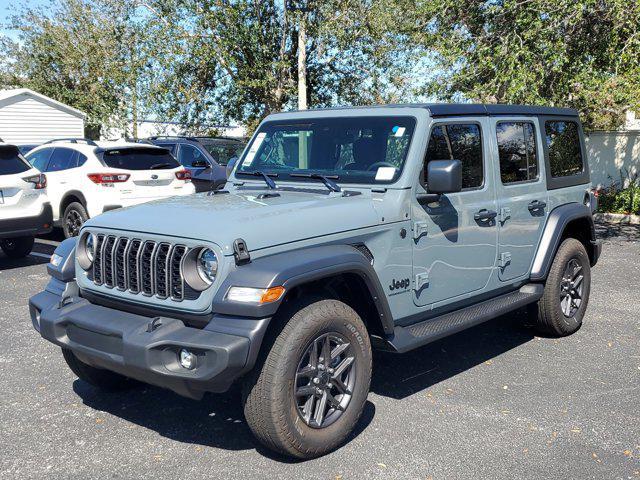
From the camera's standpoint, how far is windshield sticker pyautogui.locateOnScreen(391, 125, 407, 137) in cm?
471

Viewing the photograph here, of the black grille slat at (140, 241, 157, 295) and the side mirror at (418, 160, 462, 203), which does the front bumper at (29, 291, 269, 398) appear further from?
the side mirror at (418, 160, 462, 203)

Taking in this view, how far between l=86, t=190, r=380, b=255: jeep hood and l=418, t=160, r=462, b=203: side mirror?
0.42m

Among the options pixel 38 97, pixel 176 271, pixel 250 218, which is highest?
pixel 38 97

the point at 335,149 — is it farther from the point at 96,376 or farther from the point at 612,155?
the point at 612,155

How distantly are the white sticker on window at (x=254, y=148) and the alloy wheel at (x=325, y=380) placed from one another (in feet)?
6.54

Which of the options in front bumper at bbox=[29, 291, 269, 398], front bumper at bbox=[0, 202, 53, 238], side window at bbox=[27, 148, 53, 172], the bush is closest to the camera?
front bumper at bbox=[29, 291, 269, 398]

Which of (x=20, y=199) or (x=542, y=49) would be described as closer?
(x=20, y=199)

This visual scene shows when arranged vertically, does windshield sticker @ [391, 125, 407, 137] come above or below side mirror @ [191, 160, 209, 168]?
above

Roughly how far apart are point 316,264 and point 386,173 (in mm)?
1134

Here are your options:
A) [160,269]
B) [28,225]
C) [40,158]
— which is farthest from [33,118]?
[160,269]

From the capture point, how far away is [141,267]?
3822 mm

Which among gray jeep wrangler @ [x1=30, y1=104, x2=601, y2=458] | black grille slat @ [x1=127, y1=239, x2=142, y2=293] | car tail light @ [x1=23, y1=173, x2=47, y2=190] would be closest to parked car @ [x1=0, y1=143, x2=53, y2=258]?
car tail light @ [x1=23, y1=173, x2=47, y2=190]

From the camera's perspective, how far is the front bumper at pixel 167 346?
3.40m

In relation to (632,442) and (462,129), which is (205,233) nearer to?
(462,129)
